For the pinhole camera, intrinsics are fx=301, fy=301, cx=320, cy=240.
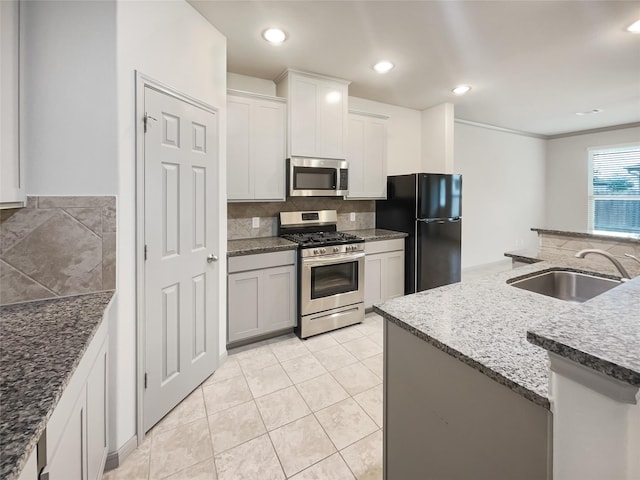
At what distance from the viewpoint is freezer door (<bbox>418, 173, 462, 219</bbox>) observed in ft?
11.7

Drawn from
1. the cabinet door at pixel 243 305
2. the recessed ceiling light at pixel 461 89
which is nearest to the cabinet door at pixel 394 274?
the cabinet door at pixel 243 305

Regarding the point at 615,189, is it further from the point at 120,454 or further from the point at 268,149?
the point at 120,454

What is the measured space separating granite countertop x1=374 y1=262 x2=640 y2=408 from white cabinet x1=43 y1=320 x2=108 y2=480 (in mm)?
1096

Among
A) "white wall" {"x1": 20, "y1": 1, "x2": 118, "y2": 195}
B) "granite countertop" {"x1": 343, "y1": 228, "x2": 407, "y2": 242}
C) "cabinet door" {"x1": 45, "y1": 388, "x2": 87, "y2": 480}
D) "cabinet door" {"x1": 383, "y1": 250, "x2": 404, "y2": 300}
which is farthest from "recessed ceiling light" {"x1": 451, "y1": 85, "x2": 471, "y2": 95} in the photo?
"cabinet door" {"x1": 45, "y1": 388, "x2": 87, "y2": 480}

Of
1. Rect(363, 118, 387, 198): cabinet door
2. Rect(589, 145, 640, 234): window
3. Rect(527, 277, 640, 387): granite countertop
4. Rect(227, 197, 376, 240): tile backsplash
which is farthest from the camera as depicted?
Rect(589, 145, 640, 234): window

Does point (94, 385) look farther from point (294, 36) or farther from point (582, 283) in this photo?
point (294, 36)

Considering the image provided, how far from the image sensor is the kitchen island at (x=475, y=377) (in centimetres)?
73

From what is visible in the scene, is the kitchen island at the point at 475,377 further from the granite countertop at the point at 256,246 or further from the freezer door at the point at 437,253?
the freezer door at the point at 437,253

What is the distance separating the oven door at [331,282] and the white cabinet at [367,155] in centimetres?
92

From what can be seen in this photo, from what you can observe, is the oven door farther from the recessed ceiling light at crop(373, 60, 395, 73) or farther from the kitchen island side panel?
the recessed ceiling light at crop(373, 60, 395, 73)

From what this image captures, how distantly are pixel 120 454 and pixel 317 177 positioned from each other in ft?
8.83

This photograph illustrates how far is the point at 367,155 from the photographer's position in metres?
3.73

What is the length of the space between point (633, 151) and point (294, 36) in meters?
6.55

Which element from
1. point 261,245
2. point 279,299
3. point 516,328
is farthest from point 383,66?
point 516,328
